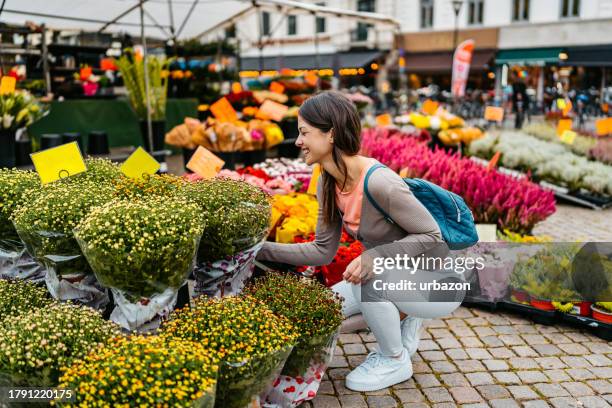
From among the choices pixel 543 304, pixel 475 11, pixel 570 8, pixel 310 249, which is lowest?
pixel 543 304

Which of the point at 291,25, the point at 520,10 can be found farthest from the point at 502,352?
the point at 291,25

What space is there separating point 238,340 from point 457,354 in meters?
1.77

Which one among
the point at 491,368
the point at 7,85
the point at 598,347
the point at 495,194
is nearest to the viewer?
the point at 491,368

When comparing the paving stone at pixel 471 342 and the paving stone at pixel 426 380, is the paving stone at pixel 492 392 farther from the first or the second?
the paving stone at pixel 471 342

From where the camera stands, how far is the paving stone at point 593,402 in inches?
112

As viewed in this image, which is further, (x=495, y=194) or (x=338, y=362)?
(x=495, y=194)

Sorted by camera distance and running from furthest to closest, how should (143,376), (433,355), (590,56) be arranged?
1. (590,56)
2. (433,355)
3. (143,376)

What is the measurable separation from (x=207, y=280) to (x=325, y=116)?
34.7 inches

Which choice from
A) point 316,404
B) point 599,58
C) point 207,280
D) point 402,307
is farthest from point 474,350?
point 599,58

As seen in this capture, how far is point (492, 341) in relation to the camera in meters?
3.62

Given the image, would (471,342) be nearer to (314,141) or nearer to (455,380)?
(455,380)

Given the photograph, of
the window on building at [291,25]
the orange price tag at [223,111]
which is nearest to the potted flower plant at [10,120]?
the orange price tag at [223,111]

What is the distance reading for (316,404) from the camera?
286 centimetres

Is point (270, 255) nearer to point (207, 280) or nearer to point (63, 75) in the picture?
point (207, 280)
